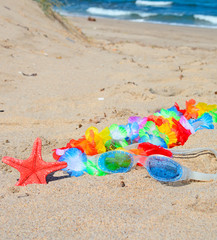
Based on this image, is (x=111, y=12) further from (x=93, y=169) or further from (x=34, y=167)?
(x=34, y=167)

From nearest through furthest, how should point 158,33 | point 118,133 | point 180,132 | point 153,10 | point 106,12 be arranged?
1. point 118,133
2. point 180,132
3. point 158,33
4. point 153,10
5. point 106,12

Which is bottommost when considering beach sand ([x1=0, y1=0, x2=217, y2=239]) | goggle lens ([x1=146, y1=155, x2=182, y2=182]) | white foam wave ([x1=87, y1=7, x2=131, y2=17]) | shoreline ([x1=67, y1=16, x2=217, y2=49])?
white foam wave ([x1=87, y1=7, x2=131, y2=17])

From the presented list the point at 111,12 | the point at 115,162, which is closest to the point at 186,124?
the point at 115,162

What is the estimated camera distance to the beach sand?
61.3 inches

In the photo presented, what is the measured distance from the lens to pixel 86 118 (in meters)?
3.14

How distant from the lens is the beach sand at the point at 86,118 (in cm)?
156

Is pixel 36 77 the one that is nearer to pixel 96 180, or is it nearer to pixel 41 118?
pixel 41 118

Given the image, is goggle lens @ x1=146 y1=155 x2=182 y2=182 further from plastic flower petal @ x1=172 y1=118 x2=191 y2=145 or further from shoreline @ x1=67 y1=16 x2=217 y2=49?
shoreline @ x1=67 y1=16 x2=217 y2=49

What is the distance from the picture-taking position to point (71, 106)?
3477 millimetres

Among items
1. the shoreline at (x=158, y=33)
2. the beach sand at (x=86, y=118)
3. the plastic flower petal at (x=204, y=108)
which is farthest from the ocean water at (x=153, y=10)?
the plastic flower petal at (x=204, y=108)

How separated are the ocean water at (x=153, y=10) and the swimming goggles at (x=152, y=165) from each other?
11655 millimetres

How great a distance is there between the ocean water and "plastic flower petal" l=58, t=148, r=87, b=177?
11701 millimetres

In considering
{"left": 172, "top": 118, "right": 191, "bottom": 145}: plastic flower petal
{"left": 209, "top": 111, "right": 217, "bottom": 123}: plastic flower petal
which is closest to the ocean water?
{"left": 209, "top": 111, "right": 217, "bottom": 123}: plastic flower petal

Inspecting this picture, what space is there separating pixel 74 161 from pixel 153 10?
52.4 ft
